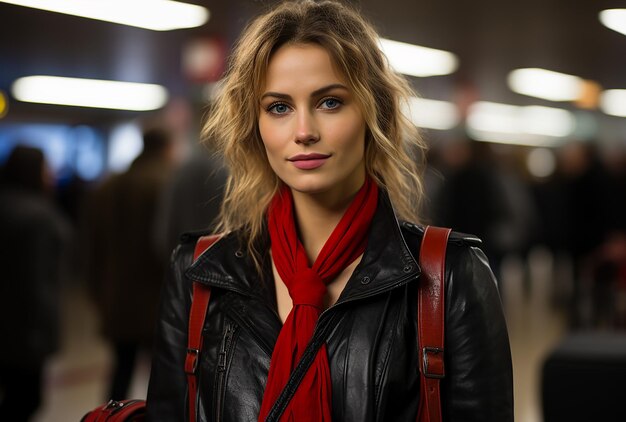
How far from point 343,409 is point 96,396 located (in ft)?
14.4

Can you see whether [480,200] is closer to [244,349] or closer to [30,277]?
[30,277]

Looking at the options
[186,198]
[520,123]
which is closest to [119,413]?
[186,198]

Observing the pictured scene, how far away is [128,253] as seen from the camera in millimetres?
4777

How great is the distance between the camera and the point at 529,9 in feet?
25.8

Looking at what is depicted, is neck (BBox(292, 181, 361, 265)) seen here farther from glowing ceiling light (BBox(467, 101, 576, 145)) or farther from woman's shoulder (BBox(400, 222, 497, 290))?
glowing ceiling light (BBox(467, 101, 576, 145))

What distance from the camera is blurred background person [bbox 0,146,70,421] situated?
13.6 feet

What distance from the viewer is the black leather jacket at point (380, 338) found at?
1.67m

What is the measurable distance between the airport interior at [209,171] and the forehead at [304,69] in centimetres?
36

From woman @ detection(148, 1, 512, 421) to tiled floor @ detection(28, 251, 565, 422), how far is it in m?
2.07

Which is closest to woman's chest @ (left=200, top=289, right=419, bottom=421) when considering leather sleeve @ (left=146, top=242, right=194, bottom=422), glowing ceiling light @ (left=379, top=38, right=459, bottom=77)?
leather sleeve @ (left=146, top=242, right=194, bottom=422)

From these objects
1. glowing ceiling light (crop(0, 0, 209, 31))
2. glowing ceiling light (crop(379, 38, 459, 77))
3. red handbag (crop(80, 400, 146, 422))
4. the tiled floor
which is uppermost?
glowing ceiling light (crop(379, 38, 459, 77))

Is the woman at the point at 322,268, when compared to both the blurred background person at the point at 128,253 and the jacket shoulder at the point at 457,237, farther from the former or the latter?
the blurred background person at the point at 128,253

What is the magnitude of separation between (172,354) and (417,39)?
754 cm

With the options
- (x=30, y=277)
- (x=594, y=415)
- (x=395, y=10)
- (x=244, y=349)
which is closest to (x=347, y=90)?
(x=244, y=349)
